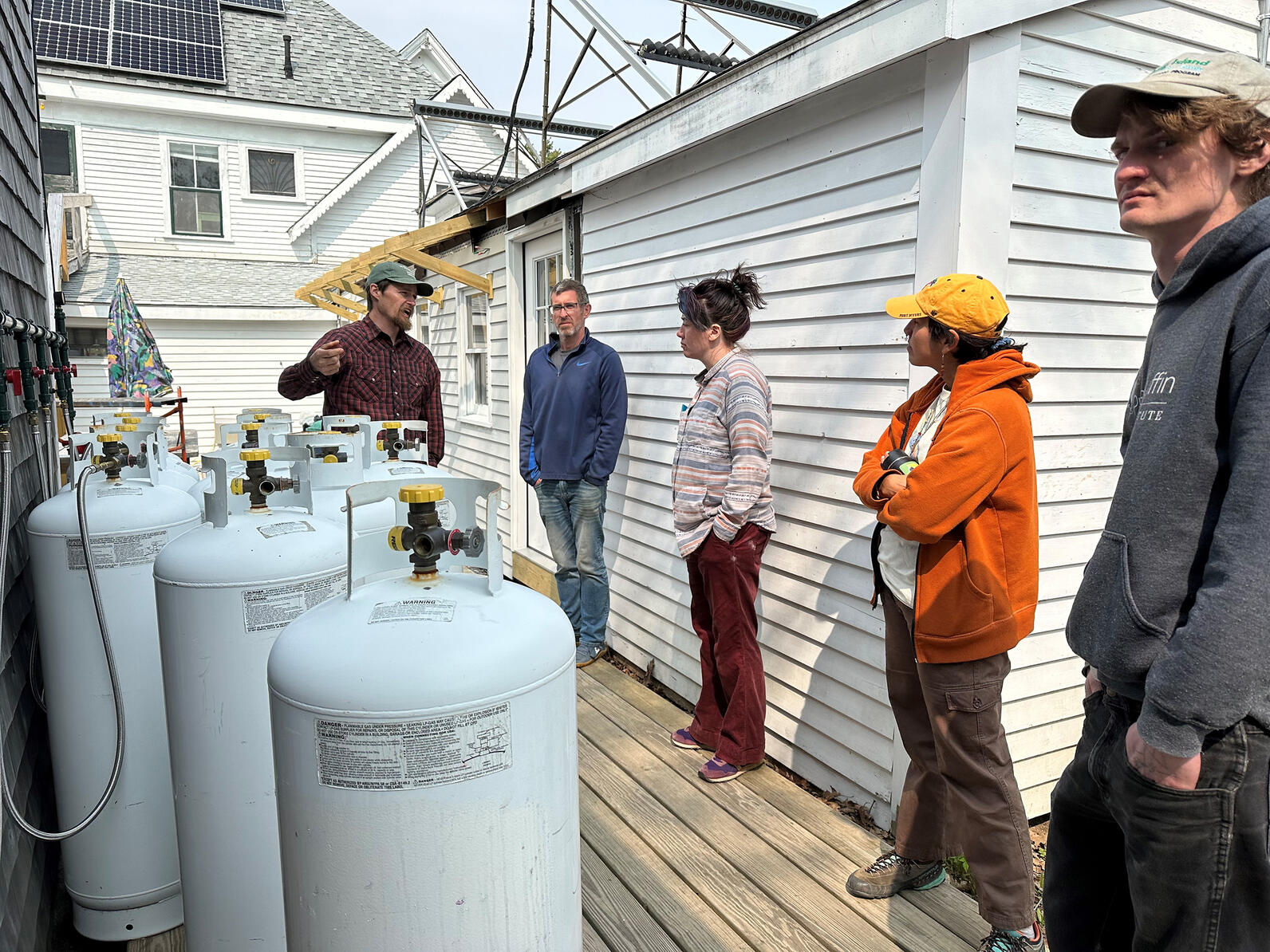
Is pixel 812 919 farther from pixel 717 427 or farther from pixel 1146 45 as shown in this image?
pixel 1146 45

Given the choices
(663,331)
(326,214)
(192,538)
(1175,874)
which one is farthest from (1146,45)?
(326,214)

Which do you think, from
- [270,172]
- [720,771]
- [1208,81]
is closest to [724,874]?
[720,771]

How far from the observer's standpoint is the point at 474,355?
8.31 meters

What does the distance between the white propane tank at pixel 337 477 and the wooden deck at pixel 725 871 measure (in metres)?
1.47

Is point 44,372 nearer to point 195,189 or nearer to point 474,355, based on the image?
point 474,355

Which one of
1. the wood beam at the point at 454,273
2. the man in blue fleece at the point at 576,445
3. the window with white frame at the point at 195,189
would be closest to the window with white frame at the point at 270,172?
the window with white frame at the point at 195,189

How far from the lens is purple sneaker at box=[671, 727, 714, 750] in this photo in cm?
390

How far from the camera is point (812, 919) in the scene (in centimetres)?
267

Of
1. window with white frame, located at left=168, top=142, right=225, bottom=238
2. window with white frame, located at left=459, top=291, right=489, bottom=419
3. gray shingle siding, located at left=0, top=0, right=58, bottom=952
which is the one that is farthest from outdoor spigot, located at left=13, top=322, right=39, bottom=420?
window with white frame, located at left=168, top=142, right=225, bottom=238

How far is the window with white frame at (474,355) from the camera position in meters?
8.02

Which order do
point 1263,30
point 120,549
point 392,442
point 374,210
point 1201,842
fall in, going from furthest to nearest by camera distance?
point 374,210 → point 392,442 → point 1263,30 → point 120,549 → point 1201,842

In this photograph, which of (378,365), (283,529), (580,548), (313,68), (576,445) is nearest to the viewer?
(283,529)

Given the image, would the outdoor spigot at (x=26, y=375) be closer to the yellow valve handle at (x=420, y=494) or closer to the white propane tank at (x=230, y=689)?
the white propane tank at (x=230, y=689)

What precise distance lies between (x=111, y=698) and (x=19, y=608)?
0.62 m
